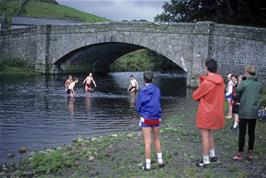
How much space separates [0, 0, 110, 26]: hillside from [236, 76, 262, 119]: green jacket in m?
72.6

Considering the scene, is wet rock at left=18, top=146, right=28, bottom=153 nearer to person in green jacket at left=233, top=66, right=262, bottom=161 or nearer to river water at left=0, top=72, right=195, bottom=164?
river water at left=0, top=72, right=195, bottom=164

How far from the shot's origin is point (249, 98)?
30.0ft

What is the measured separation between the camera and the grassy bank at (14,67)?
43.2 m

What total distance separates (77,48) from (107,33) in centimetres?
451

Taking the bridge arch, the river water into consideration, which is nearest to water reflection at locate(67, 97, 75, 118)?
the river water

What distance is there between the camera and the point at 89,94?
92.4 feet

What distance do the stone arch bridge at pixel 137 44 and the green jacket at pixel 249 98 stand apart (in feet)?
67.0

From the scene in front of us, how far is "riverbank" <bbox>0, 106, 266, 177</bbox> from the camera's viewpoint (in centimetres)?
834

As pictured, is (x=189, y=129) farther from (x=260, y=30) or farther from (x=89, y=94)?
(x=260, y=30)

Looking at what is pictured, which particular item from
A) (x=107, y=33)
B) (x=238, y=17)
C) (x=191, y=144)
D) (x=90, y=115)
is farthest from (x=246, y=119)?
(x=107, y=33)

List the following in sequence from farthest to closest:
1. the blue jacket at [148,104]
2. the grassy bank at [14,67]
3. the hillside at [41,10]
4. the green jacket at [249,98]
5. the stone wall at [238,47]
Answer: the hillside at [41,10] < the grassy bank at [14,67] < the stone wall at [238,47] < the green jacket at [249,98] < the blue jacket at [148,104]

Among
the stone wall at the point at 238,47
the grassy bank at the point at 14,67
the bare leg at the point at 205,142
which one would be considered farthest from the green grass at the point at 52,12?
the bare leg at the point at 205,142

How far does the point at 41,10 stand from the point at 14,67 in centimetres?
4778

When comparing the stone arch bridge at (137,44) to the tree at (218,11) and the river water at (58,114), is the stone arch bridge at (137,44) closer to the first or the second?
the river water at (58,114)
